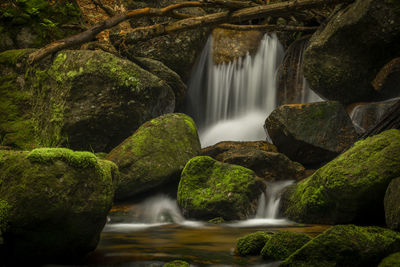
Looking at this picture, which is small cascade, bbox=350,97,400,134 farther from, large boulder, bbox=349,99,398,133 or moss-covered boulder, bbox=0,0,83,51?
moss-covered boulder, bbox=0,0,83,51

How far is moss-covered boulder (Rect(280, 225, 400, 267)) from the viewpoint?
10.2 ft

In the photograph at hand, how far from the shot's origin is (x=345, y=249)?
123 inches

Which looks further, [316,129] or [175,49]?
[175,49]

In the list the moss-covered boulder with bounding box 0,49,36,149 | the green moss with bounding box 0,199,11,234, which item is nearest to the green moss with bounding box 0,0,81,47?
the moss-covered boulder with bounding box 0,49,36,149

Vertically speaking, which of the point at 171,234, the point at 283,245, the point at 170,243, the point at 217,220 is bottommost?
the point at 217,220

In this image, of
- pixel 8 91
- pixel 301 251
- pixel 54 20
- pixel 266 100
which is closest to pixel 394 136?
pixel 301 251

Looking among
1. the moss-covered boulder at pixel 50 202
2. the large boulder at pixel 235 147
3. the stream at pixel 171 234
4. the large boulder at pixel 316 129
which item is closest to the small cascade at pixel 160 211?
the stream at pixel 171 234

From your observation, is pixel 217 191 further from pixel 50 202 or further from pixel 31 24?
pixel 31 24

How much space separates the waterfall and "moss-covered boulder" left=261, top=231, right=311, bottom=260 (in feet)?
26.2

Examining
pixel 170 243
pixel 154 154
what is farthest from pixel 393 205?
pixel 154 154

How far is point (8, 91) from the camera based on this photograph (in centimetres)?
955

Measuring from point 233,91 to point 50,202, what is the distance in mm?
10076

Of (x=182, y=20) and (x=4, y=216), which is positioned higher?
(x=182, y=20)

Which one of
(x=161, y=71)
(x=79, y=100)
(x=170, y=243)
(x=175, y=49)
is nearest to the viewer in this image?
(x=170, y=243)
